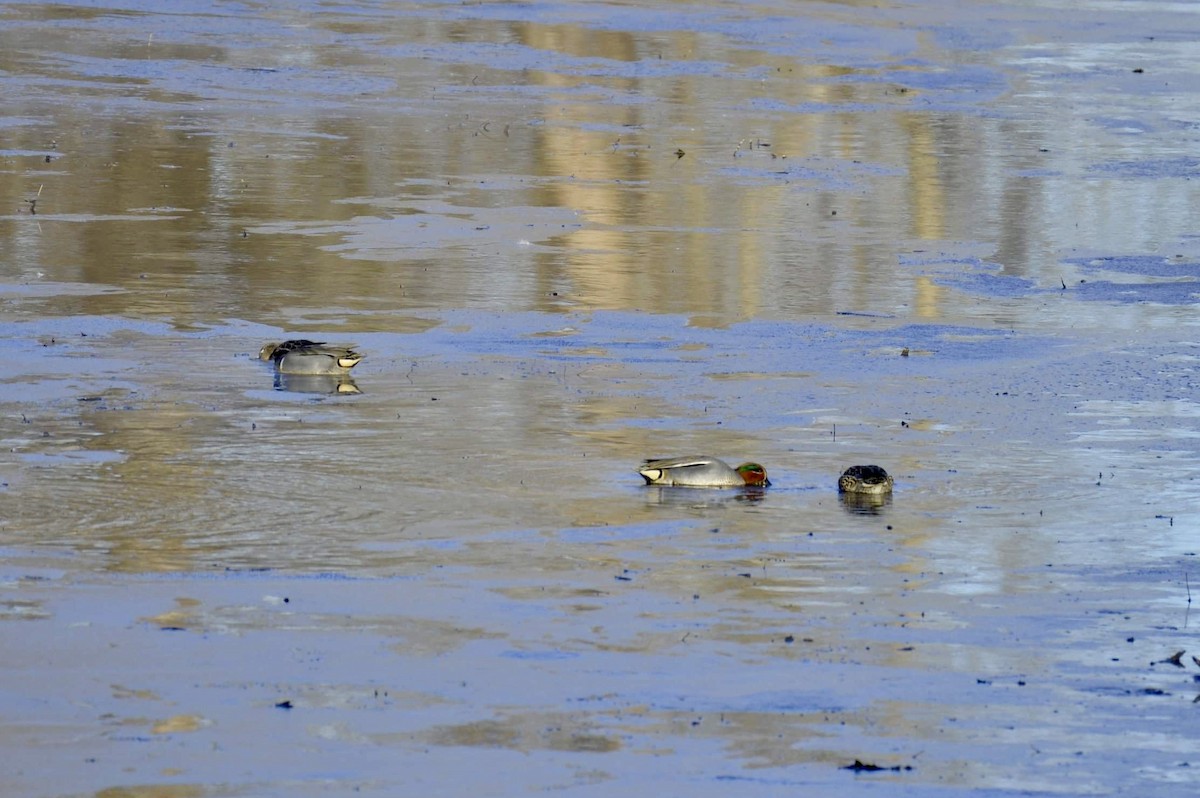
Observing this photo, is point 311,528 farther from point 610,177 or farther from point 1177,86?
point 1177,86

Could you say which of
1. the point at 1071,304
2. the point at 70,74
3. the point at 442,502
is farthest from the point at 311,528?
the point at 70,74

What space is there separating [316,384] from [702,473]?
2.89m

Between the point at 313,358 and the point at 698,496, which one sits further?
the point at 313,358

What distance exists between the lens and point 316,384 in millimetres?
11836

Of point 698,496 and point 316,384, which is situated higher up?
point 316,384

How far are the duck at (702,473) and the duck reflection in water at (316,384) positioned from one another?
2557 millimetres

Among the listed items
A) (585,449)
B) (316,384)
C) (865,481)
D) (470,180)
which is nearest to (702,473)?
(865,481)

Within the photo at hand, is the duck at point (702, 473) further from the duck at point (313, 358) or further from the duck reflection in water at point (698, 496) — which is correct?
the duck at point (313, 358)

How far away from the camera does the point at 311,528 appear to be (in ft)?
29.8

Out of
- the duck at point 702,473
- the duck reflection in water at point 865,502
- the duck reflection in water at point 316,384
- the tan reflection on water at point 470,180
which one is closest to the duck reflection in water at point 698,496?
the duck at point 702,473

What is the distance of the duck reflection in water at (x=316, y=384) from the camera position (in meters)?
11.8

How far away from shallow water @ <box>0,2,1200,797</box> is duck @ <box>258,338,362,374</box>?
0.47 feet

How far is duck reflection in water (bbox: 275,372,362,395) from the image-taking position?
463 inches

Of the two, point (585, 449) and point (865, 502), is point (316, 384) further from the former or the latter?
point (865, 502)
